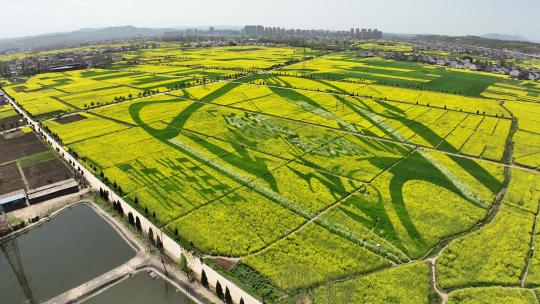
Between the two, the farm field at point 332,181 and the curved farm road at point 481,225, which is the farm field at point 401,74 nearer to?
the farm field at point 332,181

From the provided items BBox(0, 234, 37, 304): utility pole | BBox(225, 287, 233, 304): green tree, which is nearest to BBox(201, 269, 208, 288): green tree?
BBox(225, 287, 233, 304): green tree

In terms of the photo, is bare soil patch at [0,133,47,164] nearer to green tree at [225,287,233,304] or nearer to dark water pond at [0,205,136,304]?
dark water pond at [0,205,136,304]

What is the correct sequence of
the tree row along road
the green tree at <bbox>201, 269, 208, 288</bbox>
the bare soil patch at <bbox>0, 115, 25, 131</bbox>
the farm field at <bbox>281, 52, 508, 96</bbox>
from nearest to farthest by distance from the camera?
the tree row along road → the green tree at <bbox>201, 269, 208, 288</bbox> → the bare soil patch at <bbox>0, 115, 25, 131</bbox> → the farm field at <bbox>281, 52, 508, 96</bbox>

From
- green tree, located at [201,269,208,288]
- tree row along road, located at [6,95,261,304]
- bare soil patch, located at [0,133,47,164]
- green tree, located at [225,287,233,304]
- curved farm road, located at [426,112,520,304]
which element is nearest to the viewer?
green tree, located at [225,287,233,304]

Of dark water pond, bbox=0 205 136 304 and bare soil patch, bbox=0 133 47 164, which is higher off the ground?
bare soil patch, bbox=0 133 47 164

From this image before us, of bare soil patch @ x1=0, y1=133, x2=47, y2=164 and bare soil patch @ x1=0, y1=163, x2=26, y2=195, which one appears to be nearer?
bare soil patch @ x1=0, y1=163, x2=26, y2=195

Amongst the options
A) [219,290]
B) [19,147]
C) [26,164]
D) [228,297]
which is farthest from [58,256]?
[19,147]

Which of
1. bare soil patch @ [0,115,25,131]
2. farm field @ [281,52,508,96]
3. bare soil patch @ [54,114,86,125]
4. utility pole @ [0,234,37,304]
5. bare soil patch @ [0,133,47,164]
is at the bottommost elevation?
utility pole @ [0,234,37,304]

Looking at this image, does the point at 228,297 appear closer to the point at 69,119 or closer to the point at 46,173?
the point at 46,173

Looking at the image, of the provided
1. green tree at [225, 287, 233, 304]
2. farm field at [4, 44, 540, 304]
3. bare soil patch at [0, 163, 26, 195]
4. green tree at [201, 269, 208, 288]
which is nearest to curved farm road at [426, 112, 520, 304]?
farm field at [4, 44, 540, 304]

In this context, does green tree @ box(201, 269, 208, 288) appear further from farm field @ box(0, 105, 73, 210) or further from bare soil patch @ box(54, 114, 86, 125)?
bare soil patch @ box(54, 114, 86, 125)
